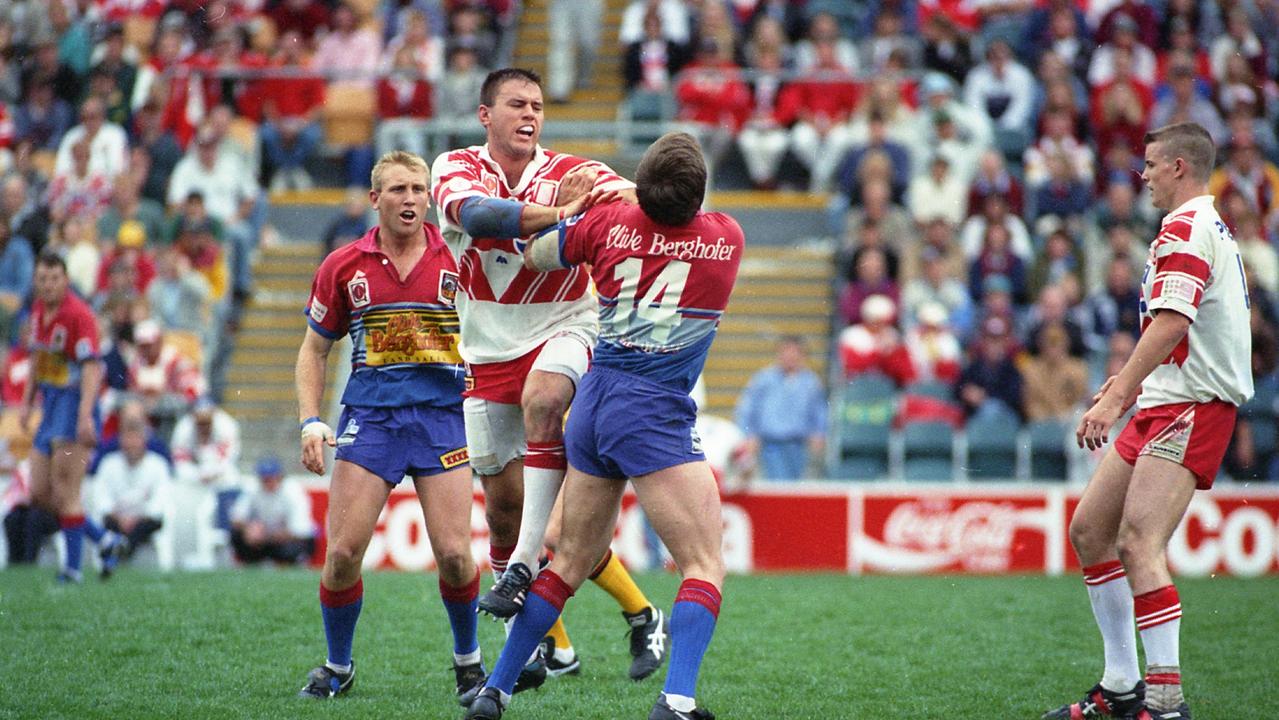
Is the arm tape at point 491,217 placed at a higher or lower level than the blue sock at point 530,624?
higher

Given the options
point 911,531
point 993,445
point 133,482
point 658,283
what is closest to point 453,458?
point 658,283

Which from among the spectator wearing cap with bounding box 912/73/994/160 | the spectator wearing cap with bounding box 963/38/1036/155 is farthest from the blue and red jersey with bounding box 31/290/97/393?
the spectator wearing cap with bounding box 963/38/1036/155

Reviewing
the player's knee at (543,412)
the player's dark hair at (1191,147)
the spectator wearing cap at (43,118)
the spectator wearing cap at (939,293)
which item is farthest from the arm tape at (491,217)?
the spectator wearing cap at (43,118)

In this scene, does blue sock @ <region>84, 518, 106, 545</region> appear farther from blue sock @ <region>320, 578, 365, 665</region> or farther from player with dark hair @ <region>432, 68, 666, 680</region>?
player with dark hair @ <region>432, 68, 666, 680</region>

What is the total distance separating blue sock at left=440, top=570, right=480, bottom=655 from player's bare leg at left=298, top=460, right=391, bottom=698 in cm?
42

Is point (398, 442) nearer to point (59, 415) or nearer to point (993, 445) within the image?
point (59, 415)

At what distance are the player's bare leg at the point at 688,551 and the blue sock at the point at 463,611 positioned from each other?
1.45 metres

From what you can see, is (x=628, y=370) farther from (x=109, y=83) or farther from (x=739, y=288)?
(x=109, y=83)

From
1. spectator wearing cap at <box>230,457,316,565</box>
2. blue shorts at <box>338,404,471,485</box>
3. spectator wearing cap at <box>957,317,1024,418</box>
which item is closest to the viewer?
blue shorts at <box>338,404,471,485</box>

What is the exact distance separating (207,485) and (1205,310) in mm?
10982

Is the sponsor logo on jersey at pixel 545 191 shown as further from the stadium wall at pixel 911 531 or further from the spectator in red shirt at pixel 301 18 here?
the spectator in red shirt at pixel 301 18

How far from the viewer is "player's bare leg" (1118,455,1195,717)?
6977 millimetres

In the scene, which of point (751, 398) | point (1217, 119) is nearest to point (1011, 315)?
point (751, 398)

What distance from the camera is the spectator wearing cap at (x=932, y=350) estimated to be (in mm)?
16766
